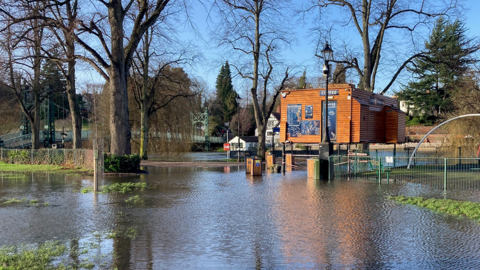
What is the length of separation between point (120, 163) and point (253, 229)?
14830mm

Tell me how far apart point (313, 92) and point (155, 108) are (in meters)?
16.0

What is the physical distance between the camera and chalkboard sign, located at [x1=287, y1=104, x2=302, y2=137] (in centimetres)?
2625

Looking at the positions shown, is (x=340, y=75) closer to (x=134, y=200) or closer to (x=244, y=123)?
(x=244, y=123)

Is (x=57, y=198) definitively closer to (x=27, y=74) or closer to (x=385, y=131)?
(x=385, y=131)

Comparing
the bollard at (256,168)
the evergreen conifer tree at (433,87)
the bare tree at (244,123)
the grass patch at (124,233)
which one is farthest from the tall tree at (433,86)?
the grass patch at (124,233)

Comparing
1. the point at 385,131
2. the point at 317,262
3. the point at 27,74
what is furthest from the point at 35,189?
the point at 27,74

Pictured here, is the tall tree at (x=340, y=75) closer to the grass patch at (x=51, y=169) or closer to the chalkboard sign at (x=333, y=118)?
the chalkboard sign at (x=333, y=118)

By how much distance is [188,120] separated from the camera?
1641 inches

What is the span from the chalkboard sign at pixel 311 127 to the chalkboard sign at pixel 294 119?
34 cm

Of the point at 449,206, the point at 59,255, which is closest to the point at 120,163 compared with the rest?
the point at 59,255

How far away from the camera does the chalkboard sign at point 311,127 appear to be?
25766mm

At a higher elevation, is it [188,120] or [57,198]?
[188,120]

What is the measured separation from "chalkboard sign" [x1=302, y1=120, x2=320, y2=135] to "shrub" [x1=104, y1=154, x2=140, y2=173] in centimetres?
1046

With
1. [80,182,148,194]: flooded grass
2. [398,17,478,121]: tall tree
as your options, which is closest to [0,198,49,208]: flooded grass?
[80,182,148,194]: flooded grass
